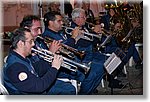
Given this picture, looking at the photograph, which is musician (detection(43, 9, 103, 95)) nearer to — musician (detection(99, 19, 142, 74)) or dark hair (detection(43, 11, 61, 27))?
dark hair (detection(43, 11, 61, 27))

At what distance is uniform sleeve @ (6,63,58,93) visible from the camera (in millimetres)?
A: 1789

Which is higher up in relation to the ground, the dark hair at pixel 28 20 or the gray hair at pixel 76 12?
the gray hair at pixel 76 12

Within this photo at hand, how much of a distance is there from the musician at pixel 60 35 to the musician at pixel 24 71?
0.43 ft

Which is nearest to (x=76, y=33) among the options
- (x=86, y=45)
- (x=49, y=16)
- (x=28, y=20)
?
(x=86, y=45)

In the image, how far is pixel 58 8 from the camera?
1.92m

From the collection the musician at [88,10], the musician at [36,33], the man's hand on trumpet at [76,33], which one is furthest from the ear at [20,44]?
the musician at [88,10]

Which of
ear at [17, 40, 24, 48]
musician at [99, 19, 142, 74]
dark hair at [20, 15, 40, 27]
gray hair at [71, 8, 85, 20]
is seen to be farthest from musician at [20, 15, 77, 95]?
musician at [99, 19, 142, 74]

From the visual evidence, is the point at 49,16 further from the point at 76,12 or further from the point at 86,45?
the point at 86,45

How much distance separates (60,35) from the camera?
195cm

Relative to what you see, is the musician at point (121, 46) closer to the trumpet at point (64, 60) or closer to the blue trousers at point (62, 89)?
the trumpet at point (64, 60)

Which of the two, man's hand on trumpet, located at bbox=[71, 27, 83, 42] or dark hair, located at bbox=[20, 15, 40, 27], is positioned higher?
dark hair, located at bbox=[20, 15, 40, 27]

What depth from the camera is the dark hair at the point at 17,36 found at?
1.84 metres

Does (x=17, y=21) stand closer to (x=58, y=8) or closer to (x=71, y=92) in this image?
(x=58, y=8)

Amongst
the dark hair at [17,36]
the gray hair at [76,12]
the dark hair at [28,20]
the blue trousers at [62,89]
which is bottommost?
the blue trousers at [62,89]
